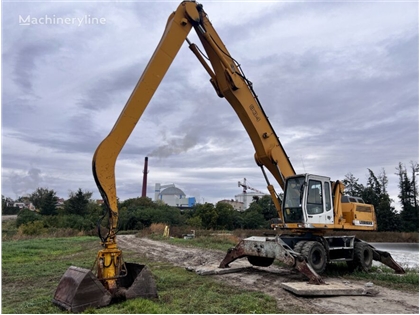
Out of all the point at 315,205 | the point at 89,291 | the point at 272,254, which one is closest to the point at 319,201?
the point at 315,205

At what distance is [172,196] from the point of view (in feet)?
297

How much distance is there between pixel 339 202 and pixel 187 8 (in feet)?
22.2

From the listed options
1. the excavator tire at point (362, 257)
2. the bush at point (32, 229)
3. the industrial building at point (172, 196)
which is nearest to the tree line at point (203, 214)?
the bush at point (32, 229)

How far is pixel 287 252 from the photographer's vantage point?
8.76m

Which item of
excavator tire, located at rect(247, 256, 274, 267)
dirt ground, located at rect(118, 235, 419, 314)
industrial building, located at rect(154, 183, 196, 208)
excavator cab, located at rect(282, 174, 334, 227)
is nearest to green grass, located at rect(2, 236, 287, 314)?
dirt ground, located at rect(118, 235, 419, 314)

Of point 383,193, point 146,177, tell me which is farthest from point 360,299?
point 146,177

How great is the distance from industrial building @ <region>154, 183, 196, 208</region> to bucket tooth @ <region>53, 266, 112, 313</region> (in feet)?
271

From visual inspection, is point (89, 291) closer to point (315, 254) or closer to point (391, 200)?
point (315, 254)

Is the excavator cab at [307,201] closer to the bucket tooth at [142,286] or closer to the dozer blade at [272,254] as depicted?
the dozer blade at [272,254]

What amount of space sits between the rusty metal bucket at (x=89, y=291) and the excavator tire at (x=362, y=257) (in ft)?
22.9

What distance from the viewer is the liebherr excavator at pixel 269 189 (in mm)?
6215

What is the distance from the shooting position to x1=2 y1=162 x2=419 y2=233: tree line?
39125mm

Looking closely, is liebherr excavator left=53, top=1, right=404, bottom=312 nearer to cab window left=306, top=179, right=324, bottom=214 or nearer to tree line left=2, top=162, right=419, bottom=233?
cab window left=306, top=179, right=324, bottom=214

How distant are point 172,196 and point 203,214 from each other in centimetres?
4712
